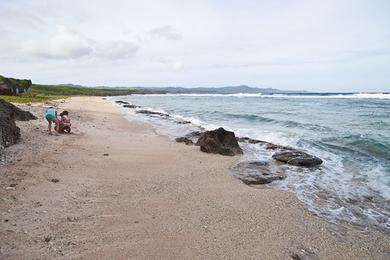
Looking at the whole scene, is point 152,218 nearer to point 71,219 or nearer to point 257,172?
point 71,219

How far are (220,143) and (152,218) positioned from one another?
26.5 ft

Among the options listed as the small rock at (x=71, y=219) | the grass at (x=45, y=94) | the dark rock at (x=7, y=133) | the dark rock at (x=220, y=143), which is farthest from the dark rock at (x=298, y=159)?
the grass at (x=45, y=94)

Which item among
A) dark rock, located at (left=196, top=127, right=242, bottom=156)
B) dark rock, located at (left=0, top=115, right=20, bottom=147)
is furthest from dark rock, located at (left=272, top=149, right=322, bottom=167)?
dark rock, located at (left=0, top=115, right=20, bottom=147)

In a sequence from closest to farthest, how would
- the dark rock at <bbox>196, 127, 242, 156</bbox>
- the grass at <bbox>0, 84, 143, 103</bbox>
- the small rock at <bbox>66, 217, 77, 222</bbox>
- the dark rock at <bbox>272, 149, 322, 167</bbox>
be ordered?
the small rock at <bbox>66, 217, 77, 222</bbox>
the dark rock at <bbox>272, 149, 322, 167</bbox>
the dark rock at <bbox>196, 127, 242, 156</bbox>
the grass at <bbox>0, 84, 143, 103</bbox>

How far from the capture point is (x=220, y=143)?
1428 centimetres

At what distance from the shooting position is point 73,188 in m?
7.85

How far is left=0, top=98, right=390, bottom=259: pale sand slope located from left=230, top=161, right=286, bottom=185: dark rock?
0.52m

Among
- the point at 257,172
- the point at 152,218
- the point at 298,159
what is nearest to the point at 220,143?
the point at 298,159

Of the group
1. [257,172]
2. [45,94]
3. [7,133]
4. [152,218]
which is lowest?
[45,94]

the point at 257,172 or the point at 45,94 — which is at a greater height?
the point at 257,172

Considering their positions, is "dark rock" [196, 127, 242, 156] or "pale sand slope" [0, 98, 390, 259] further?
"dark rock" [196, 127, 242, 156]

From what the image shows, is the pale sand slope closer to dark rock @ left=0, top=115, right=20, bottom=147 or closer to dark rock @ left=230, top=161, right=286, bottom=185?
dark rock @ left=230, top=161, right=286, bottom=185

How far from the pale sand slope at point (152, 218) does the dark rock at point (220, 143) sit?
347cm

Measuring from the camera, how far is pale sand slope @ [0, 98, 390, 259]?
17.4ft
